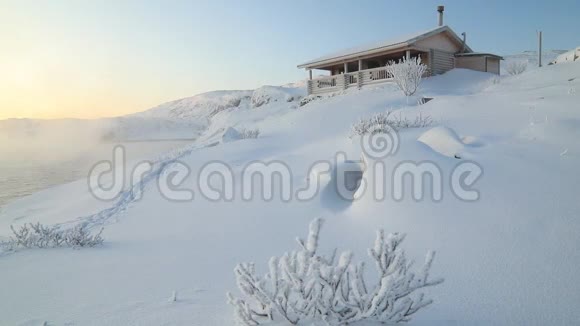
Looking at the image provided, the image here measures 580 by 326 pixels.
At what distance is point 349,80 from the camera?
837 inches

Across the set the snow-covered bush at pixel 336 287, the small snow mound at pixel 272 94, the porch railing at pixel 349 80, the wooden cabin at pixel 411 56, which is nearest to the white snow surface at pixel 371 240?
the snow-covered bush at pixel 336 287

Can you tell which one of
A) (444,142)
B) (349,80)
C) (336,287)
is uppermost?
(349,80)

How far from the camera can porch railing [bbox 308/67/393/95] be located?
19.3 meters

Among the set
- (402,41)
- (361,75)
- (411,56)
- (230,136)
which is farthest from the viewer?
(411,56)

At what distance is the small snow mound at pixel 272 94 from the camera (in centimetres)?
2882

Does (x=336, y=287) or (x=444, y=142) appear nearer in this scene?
(x=336, y=287)

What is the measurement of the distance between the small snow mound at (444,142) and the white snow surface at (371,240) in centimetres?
2

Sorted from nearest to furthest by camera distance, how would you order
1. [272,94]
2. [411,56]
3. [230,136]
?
1. [230,136]
2. [411,56]
3. [272,94]

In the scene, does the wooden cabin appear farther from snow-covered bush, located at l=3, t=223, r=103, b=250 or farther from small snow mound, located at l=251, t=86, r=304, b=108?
snow-covered bush, located at l=3, t=223, r=103, b=250

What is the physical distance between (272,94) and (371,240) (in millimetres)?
28581

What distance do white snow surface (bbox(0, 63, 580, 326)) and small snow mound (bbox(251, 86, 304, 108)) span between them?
22.6 meters

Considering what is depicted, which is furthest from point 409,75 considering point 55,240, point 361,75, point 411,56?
point 55,240

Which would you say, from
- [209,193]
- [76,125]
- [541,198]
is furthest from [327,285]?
[76,125]

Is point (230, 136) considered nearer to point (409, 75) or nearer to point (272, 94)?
point (409, 75)
